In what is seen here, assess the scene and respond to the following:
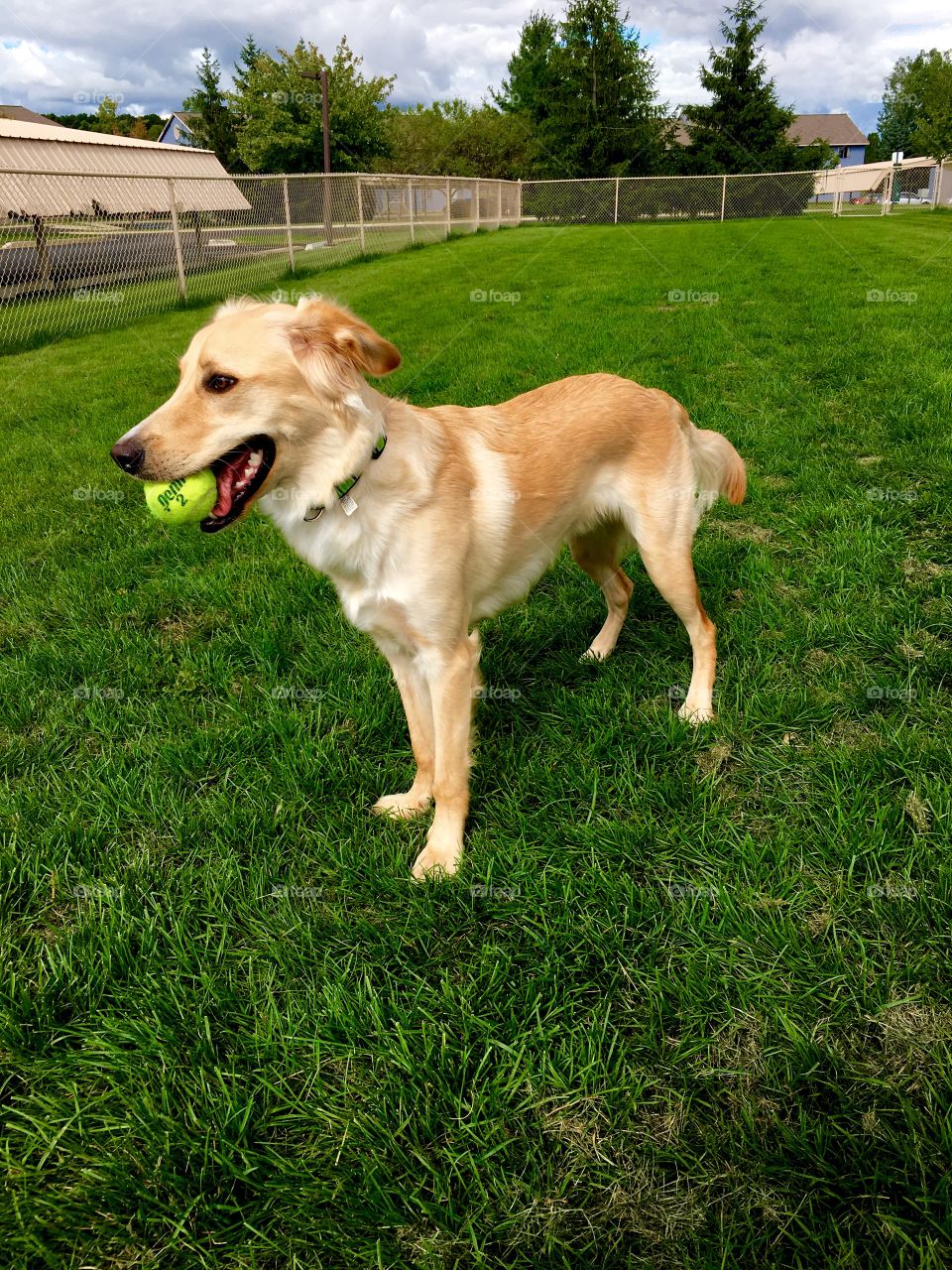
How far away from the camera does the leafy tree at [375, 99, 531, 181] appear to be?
44406 millimetres

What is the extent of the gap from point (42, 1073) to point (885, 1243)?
172cm

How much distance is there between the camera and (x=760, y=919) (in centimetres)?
193

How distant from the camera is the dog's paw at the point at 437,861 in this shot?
220cm

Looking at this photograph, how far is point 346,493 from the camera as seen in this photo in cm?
209

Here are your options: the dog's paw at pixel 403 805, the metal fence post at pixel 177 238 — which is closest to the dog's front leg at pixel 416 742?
the dog's paw at pixel 403 805

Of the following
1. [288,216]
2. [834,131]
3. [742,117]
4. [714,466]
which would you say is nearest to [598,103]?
[742,117]

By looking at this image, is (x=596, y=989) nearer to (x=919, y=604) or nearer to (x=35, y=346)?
(x=919, y=604)

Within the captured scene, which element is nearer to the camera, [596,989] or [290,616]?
[596,989]

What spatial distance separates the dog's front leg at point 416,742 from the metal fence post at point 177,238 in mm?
12060

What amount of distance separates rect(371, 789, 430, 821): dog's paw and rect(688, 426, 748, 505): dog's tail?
167 cm

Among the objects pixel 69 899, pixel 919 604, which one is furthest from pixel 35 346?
pixel 919 604

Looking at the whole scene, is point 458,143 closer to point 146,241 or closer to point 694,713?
point 146,241

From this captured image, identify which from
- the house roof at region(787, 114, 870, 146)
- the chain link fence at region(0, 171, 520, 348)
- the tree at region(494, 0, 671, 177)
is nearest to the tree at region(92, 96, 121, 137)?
the tree at region(494, 0, 671, 177)

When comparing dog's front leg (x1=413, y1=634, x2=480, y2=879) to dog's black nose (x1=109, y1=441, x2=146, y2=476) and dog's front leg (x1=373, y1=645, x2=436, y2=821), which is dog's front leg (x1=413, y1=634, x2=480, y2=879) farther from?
dog's black nose (x1=109, y1=441, x2=146, y2=476)
